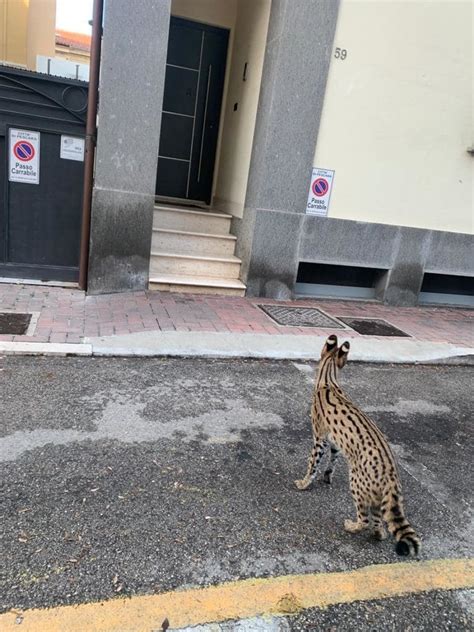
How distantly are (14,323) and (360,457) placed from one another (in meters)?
4.15

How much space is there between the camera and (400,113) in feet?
25.6

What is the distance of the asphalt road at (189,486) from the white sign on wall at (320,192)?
12.2 ft

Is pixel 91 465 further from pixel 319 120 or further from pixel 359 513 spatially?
pixel 319 120

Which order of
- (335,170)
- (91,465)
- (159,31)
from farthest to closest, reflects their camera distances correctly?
(335,170) < (159,31) < (91,465)

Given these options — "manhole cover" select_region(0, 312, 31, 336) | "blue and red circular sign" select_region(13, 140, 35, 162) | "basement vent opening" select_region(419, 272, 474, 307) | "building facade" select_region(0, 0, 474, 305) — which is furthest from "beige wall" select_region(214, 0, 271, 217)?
"manhole cover" select_region(0, 312, 31, 336)

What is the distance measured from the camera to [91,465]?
3.14m

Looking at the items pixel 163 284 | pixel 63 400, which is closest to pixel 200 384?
pixel 63 400

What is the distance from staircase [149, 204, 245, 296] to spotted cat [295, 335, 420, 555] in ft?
15.0

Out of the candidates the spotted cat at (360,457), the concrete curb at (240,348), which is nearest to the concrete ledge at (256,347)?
the concrete curb at (240,348)

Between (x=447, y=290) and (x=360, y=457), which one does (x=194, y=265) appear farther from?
(x=360, y=457)

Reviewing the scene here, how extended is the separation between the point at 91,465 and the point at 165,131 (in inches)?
→ 298

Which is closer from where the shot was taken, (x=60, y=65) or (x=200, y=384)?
(x=200, y=384)

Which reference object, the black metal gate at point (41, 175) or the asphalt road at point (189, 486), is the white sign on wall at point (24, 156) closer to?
the black metal gate at point (41, 175)

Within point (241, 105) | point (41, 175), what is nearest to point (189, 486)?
point (41, 175)
